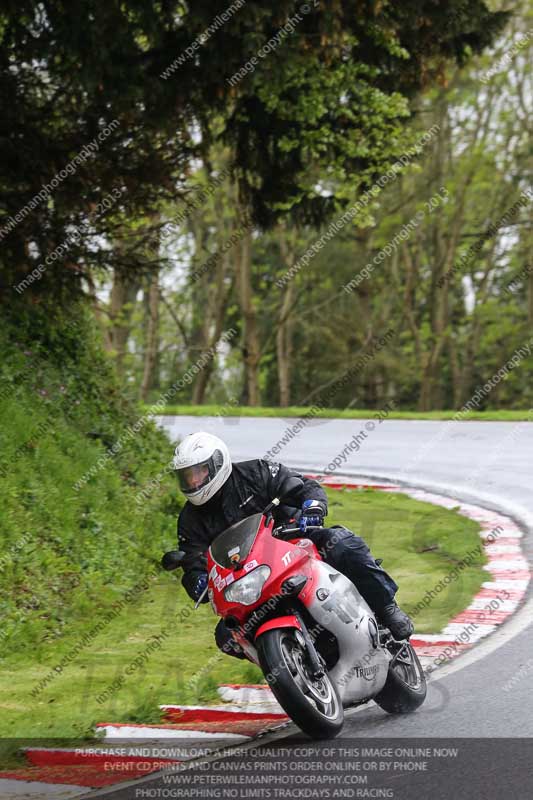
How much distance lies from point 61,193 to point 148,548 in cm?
401

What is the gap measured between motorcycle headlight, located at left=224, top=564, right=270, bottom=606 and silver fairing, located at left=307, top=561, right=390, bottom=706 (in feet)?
1.17

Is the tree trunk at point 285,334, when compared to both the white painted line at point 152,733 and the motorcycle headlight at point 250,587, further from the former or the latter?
the motorcycle headlight at point 250,587

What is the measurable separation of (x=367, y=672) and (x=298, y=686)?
708mm

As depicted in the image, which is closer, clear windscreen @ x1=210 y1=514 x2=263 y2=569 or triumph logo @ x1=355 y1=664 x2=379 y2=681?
clear windscreen @ x1=210 y1=514 x2=263 y2=569

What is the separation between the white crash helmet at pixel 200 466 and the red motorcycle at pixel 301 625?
30 cm

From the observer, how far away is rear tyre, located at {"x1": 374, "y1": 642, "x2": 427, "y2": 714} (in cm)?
566

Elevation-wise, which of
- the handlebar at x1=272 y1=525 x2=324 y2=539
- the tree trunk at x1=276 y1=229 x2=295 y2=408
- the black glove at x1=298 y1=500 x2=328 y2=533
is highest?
the black glove at x1=298 y1=500 x2=328 y2=533

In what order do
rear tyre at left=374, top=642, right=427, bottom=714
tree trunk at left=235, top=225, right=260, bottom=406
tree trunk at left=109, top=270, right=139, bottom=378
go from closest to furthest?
rear tyre at left=374, top=642, right=427, bottom=714
tree trunk at left=109, top=270, right=139, bottom=378
tree trunk at left=235, top=225, right=260, bottom=406

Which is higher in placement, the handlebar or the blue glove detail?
the handlebar

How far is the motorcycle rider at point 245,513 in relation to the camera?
5594 mm

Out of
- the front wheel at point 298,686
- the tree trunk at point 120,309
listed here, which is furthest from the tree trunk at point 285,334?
the front wheel at point 298,686

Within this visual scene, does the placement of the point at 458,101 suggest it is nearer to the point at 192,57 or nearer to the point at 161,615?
the point at 192,57

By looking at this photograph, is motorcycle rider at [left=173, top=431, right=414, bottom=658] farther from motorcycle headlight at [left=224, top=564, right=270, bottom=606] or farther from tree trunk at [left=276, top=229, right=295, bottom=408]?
tree trunk at [left=276, top=229, right=295, bottom=408]

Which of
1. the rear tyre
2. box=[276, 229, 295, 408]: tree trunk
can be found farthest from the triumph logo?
box=[276, 229, 295, 408]: tree trunk
